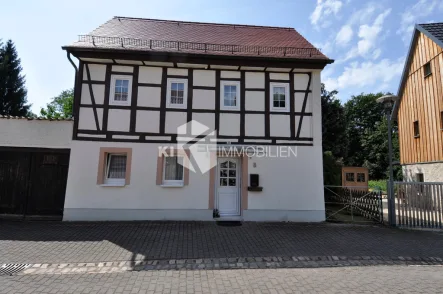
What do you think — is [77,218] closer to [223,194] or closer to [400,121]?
[223,194]

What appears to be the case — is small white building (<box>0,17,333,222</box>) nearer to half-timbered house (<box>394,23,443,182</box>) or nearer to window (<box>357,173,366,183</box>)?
window (<box>357,173,366,183</box>)

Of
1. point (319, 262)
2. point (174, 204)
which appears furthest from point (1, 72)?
point (319, 262)

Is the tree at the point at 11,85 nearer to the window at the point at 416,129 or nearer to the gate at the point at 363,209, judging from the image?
the gate at the point at 363,209

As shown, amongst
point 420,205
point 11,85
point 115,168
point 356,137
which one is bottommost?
point 420,205

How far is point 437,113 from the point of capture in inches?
476

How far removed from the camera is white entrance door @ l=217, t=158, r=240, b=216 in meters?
8.47

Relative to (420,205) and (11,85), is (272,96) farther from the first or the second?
(11,85)

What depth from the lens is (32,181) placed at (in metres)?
8.11

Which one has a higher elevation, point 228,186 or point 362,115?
point 362,115

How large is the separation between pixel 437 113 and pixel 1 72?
32132 mm

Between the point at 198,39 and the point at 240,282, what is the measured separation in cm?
898

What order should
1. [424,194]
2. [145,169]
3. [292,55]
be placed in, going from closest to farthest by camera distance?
1. [424,194]
2. [145,169]
3. [292,55]

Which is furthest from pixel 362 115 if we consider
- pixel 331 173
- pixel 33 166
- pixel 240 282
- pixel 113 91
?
pixel 33 166

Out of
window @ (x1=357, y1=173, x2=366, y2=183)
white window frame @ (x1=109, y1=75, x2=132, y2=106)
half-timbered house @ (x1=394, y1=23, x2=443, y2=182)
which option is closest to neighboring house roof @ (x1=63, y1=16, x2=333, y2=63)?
white window frame @ (x1=109, y1=75, x2=132, y2=106)
